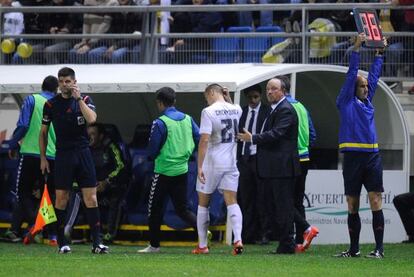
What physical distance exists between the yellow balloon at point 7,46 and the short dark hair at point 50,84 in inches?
178

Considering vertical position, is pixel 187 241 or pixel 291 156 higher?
Result: pixel 291 156

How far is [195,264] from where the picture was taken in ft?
44.3

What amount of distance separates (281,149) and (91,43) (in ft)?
23.6

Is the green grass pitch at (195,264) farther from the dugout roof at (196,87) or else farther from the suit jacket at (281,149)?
the dugout roof at (196,87)

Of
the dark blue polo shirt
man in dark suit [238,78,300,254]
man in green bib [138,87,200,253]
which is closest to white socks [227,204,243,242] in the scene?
man in dark suit [238,78,300,254]

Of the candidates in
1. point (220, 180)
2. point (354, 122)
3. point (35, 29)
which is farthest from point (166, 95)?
point (35, 29)

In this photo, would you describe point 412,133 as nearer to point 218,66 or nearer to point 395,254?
point 218,66

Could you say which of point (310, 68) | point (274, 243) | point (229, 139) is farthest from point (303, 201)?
Result: point (229, 139)

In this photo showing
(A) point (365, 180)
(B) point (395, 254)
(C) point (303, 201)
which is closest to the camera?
(A) point (365, 180)

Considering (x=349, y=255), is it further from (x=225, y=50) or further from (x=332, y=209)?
(x=225, y=50)

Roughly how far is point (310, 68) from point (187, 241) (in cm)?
284

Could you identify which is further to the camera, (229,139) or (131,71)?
(131,71)

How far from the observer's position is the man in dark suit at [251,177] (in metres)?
17.2

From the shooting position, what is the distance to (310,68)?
58.7ft
